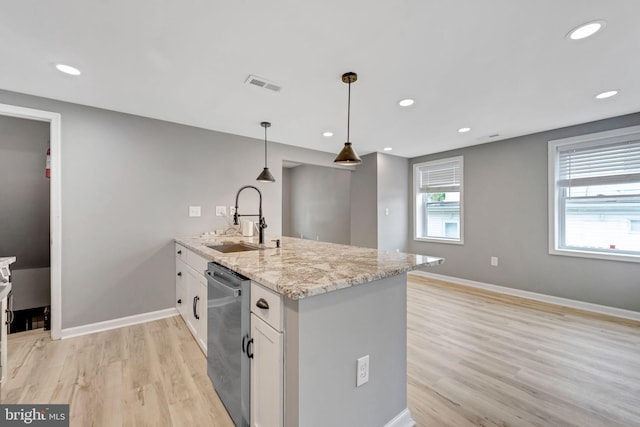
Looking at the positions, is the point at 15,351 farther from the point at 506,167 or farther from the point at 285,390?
the point at 506,167

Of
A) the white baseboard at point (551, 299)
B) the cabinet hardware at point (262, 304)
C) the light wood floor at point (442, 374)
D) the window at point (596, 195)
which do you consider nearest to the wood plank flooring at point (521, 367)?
the light wood floor at point (442, 374)

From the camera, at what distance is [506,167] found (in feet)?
13.4

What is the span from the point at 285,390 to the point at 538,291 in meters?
4.14

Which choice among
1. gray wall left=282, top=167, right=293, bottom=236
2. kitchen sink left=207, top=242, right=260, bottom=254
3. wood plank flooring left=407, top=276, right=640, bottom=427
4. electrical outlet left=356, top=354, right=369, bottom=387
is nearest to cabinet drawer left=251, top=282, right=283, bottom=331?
electrical outlet left=356, top=354, right=369, bottom=387

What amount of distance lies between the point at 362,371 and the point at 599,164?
4092mm

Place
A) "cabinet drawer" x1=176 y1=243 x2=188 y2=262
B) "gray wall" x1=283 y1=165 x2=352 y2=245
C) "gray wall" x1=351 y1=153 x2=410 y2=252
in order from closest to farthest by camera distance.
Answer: "cabinet drawer" x1=176 y1=243 x2=188 y2=262 → "gray wall" x1=351 y1=153 x2=410 y2=252 → "gray wall" x1=283 y1=165 x2=352 y2=245

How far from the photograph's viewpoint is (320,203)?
6723 millimetres

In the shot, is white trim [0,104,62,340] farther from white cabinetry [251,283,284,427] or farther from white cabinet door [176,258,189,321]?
white cabinetry [251,283,284,427]

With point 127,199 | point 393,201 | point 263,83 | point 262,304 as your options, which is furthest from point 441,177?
point 127,199

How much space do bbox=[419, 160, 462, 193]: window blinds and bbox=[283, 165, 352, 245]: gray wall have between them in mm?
1613

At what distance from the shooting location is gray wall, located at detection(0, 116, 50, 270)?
3.29 metres

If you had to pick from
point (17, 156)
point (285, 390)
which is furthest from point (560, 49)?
point (17, 156)

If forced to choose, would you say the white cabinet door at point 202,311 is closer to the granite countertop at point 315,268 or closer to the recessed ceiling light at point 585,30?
the granite countertop at point 315,268

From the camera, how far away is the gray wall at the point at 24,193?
3.29m
